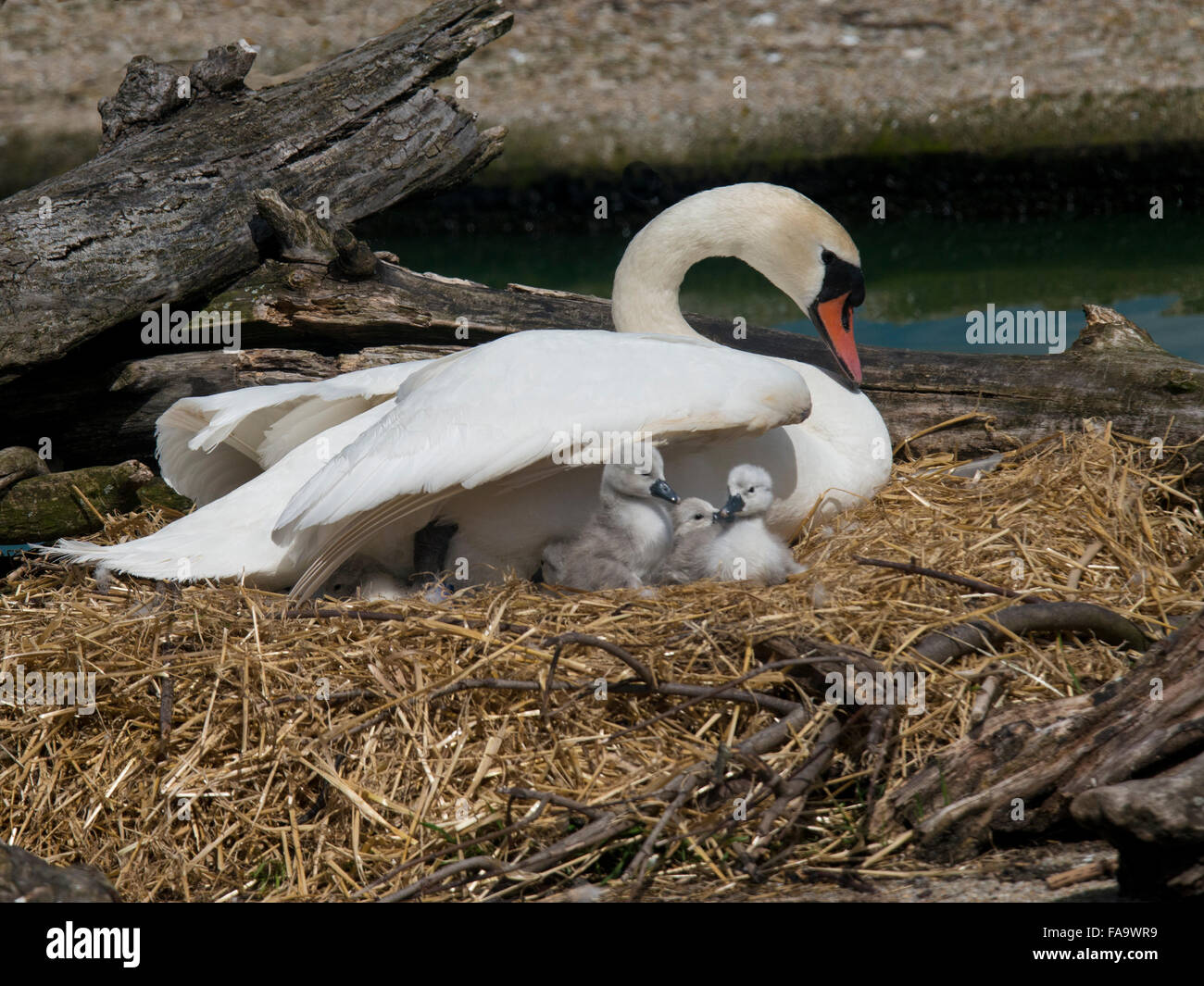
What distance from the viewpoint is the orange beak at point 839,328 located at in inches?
192

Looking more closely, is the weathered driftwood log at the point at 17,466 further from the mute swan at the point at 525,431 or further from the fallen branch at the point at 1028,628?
the fallen branch at the point at 1028,628

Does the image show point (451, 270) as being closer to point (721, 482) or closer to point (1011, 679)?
point (721, 482)

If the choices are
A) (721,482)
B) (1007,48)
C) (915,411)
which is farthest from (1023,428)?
(1007,48)

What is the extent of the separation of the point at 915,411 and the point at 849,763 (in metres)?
2.44

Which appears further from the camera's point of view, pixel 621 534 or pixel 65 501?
pixel 65 501

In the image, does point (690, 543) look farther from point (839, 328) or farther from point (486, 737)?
point (839, 328)

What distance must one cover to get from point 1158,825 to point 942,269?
9.82 meters

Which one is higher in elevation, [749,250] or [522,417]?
[749,250]

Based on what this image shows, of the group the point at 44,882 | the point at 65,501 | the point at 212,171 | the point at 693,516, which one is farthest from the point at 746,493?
the point at 212,171

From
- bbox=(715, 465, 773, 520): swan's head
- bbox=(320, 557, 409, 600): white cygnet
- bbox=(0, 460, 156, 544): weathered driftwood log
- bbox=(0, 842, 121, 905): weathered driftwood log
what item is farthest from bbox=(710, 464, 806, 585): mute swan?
bbox=(0, 460, 156, 544): weathered driftwood log

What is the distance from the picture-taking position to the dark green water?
372 inches

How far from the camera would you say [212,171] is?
17.6 feet

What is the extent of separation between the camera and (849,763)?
10.5 feet

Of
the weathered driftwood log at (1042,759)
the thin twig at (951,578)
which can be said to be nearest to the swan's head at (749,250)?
the thin twig at (951,578)
